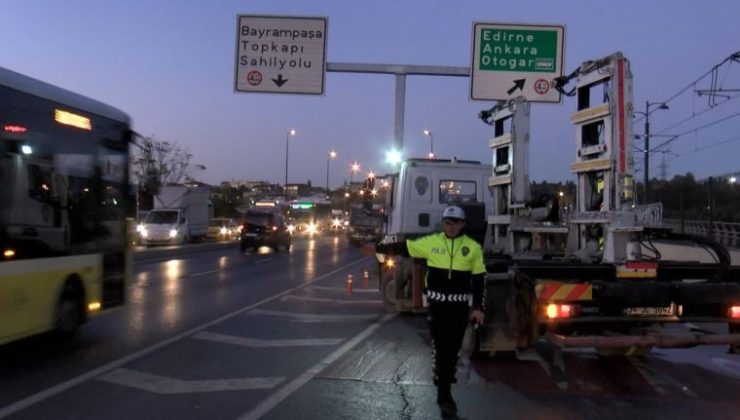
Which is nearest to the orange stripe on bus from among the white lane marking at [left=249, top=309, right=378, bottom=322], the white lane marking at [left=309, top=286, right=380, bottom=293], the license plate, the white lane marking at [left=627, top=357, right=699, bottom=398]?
the license plate

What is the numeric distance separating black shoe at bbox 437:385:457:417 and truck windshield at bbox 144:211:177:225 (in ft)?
122

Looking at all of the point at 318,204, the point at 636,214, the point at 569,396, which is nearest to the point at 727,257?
the point at 636,214

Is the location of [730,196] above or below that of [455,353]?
above

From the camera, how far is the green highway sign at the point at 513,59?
17.8 m

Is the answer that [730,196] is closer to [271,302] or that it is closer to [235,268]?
[235,268]

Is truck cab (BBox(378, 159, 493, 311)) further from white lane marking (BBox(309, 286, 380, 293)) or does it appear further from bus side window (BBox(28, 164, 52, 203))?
bus side window (BBox(28, 164, 52, 203))

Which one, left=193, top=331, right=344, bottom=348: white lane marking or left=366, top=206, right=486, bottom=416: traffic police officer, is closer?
left=366, top=206, right=486, bottom=416: traffic police officer

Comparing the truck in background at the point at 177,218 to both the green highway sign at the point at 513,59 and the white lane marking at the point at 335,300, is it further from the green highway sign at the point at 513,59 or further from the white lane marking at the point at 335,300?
the green highway sign at the point at 513,59

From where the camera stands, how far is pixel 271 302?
1501 centimetres

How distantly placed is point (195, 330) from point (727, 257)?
7208mm

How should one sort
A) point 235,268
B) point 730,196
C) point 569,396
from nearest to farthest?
point 569,396 < point 235,268 < point 730,196

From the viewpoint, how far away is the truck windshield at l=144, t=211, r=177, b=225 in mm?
42281

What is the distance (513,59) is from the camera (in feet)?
59.3

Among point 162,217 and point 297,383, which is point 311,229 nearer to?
point 162,217
